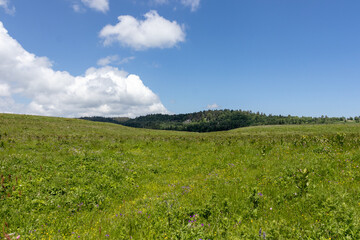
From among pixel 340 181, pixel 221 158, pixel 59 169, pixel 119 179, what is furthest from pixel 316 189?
pixel 59 169

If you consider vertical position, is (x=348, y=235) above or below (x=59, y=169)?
above

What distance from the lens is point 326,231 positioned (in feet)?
13.9

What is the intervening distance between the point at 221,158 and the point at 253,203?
8.05 m

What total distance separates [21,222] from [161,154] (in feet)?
38.8

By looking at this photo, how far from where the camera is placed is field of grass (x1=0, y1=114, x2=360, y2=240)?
513cm

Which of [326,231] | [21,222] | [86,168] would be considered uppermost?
[326,231]

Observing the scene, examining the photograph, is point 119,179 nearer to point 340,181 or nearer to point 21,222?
point 21,222

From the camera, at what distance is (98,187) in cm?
982

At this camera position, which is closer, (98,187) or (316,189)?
(316,189)

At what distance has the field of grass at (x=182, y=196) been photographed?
5133 millimetres

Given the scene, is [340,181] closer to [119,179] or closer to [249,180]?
[249,180]

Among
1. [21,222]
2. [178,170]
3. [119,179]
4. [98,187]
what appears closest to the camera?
[21,222]

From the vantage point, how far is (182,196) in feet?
25.6

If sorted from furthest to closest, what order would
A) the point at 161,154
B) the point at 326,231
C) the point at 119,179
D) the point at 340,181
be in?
the point at 161,154 → the point at 119,179 → the point at 340,181 → the point at 326,231
